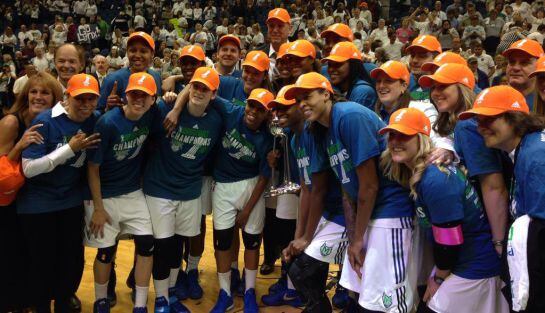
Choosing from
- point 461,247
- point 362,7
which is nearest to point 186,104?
point 461,247

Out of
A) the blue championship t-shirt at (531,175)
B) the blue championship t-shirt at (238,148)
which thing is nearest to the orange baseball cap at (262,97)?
the blue championship t-shirt at (238,148)

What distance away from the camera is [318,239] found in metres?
3.64

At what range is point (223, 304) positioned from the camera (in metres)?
4.47

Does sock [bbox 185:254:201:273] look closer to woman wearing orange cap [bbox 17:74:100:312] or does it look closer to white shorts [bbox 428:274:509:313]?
woman wearing orange cap [bbox 17:74:100:312]

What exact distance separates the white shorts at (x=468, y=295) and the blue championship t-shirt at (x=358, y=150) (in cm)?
49

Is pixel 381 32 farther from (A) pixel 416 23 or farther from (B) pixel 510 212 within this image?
(B) pixel 510 212

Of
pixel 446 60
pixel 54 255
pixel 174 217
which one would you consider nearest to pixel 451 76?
pixel 446 60

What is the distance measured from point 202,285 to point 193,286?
263 mm

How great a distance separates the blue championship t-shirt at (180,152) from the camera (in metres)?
4.23

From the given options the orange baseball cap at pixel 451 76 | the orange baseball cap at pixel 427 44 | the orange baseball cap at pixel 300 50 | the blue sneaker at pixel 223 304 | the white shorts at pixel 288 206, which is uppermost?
the orange baseball cap at pixel 427 44

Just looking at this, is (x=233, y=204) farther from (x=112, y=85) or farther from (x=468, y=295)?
(x=468, y=295)

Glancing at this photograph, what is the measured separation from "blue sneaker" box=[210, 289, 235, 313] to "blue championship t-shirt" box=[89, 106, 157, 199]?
112 cm

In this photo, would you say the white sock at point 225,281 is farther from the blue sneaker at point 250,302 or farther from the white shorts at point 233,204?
the white shorts at point 233,204

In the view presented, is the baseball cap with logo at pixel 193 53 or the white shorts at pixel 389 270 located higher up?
the baseball cap with logo at pixel 193 53
